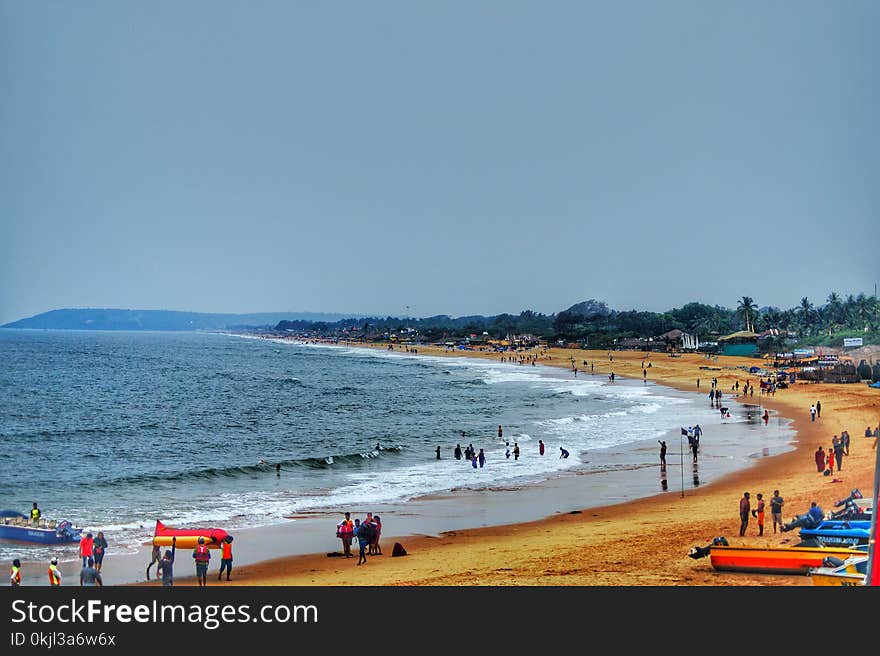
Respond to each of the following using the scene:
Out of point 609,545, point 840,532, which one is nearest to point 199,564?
point 609,545

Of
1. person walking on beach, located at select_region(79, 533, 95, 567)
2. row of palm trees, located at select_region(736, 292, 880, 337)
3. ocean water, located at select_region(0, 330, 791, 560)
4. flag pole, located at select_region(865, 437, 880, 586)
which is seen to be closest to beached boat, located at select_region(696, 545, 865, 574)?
flag pole, located at select_region(865, 437, 880, 586)

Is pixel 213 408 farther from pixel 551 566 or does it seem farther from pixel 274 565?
pixel 551 566

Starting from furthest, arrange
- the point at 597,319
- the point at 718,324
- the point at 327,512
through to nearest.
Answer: the point at 597,319
the point at 718,324
the point at 327,512

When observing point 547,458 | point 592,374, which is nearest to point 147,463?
point 547,458

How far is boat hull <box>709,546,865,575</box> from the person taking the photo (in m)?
10.5

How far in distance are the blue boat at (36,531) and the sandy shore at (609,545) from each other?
4.34m

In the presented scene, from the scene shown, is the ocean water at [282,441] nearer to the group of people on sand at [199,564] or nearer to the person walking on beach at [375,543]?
the group of people on sand at [199,564]

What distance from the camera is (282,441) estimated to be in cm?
3541

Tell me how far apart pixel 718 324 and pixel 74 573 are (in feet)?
395

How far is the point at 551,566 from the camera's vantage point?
13.2 metres

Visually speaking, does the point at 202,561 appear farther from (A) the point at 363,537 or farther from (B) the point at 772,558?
(B) the point at 772,558

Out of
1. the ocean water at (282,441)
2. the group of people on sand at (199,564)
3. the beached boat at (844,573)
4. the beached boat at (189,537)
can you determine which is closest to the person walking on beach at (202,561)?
the group of people on sand at (199,564)

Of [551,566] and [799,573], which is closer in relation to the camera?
[799,573]
